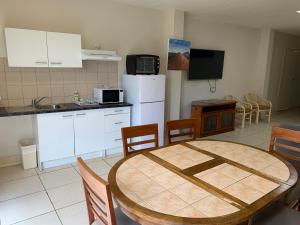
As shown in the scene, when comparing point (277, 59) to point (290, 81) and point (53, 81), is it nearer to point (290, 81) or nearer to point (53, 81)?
point (290, 81)

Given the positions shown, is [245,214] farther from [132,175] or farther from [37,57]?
[37,57]

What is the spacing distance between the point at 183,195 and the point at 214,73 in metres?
4.79

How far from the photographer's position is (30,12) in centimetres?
325

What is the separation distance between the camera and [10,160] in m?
3.39

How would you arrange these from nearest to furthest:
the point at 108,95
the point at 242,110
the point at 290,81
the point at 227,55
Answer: the point at 108,95 → the point at 242,110 → the point at 227,55 → the point at 290,81

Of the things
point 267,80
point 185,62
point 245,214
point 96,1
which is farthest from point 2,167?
point 267,80

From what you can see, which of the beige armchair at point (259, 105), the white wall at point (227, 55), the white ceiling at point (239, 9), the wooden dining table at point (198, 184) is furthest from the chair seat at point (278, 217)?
the beige armchair at point (259, 105)

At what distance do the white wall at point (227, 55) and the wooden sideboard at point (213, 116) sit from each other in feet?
1.31

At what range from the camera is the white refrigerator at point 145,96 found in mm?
3777

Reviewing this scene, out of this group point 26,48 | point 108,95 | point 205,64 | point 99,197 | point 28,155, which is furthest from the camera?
point 205,64

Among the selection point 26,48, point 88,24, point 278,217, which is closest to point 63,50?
point 26,48

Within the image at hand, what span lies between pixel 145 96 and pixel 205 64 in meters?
2.28

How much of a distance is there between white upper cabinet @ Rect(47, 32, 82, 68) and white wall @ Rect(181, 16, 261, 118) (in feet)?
8.35

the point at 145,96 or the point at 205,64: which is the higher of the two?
the point at 205,64
